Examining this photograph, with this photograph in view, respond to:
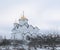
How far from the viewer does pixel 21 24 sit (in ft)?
139

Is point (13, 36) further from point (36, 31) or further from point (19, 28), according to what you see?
point (36, 31)

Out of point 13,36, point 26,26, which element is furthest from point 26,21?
point 13,36

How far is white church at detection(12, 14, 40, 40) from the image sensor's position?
4162cm

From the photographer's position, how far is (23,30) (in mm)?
41812

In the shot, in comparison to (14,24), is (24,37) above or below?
below

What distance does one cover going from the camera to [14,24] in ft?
145

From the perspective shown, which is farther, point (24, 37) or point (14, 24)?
point (14, 24)

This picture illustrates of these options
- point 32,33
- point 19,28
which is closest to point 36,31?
point 32,33

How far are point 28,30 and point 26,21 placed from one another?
2.02 metres

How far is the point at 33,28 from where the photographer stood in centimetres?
4228

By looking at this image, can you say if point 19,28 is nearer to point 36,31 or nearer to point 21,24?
point 21,24

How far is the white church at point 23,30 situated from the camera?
41.6 metres

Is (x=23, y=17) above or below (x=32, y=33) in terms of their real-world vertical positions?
above

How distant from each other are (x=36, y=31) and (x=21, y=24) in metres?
3.53
